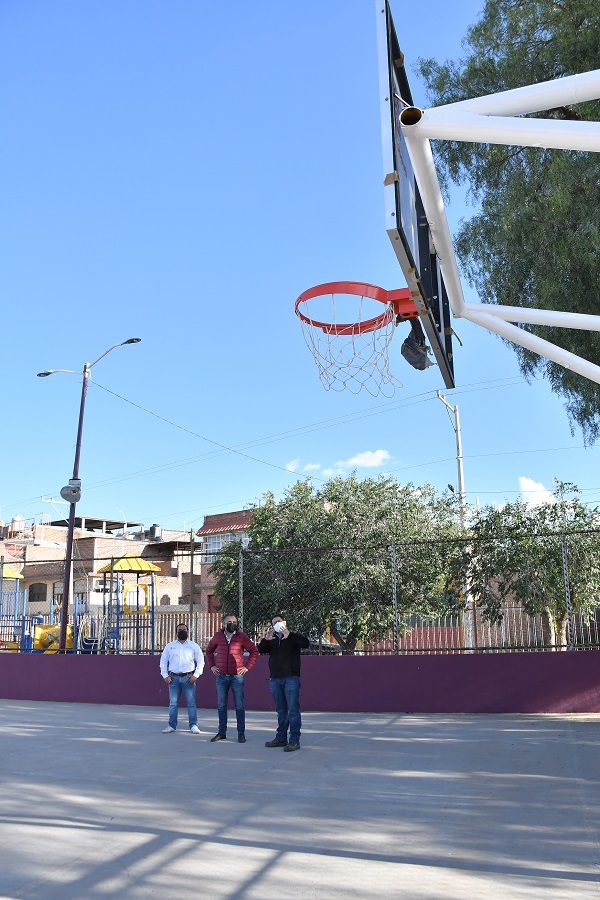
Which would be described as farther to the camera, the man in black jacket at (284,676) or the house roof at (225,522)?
the house roof at (225,522)

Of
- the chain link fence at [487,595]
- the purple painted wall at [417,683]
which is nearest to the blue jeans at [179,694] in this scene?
the chain link fence at [487,595]

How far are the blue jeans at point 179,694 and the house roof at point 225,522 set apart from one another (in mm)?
31404

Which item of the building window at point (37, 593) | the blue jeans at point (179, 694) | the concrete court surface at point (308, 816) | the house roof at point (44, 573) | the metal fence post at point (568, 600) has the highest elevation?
the house roof at point (44, 573)

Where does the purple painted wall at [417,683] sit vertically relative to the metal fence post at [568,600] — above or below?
below

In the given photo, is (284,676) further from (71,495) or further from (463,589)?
(71,495)

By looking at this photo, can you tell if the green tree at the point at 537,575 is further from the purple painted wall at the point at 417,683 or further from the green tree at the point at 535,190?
the green tree at the point at 535,190

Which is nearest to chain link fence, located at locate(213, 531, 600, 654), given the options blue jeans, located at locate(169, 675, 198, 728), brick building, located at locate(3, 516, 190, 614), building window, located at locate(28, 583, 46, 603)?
blue jeans, located at locate(169, 675, 198, 728)

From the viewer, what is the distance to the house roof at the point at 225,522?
44250 millimetres

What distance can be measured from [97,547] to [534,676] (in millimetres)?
44287

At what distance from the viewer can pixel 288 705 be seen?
10.2 m

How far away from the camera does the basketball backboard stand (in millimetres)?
5379

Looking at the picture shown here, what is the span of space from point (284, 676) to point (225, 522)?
117ft

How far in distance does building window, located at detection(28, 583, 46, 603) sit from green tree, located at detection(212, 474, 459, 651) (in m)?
25.2

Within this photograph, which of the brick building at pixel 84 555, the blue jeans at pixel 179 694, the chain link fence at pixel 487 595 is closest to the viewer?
the blue jeans at pixel 179 694
